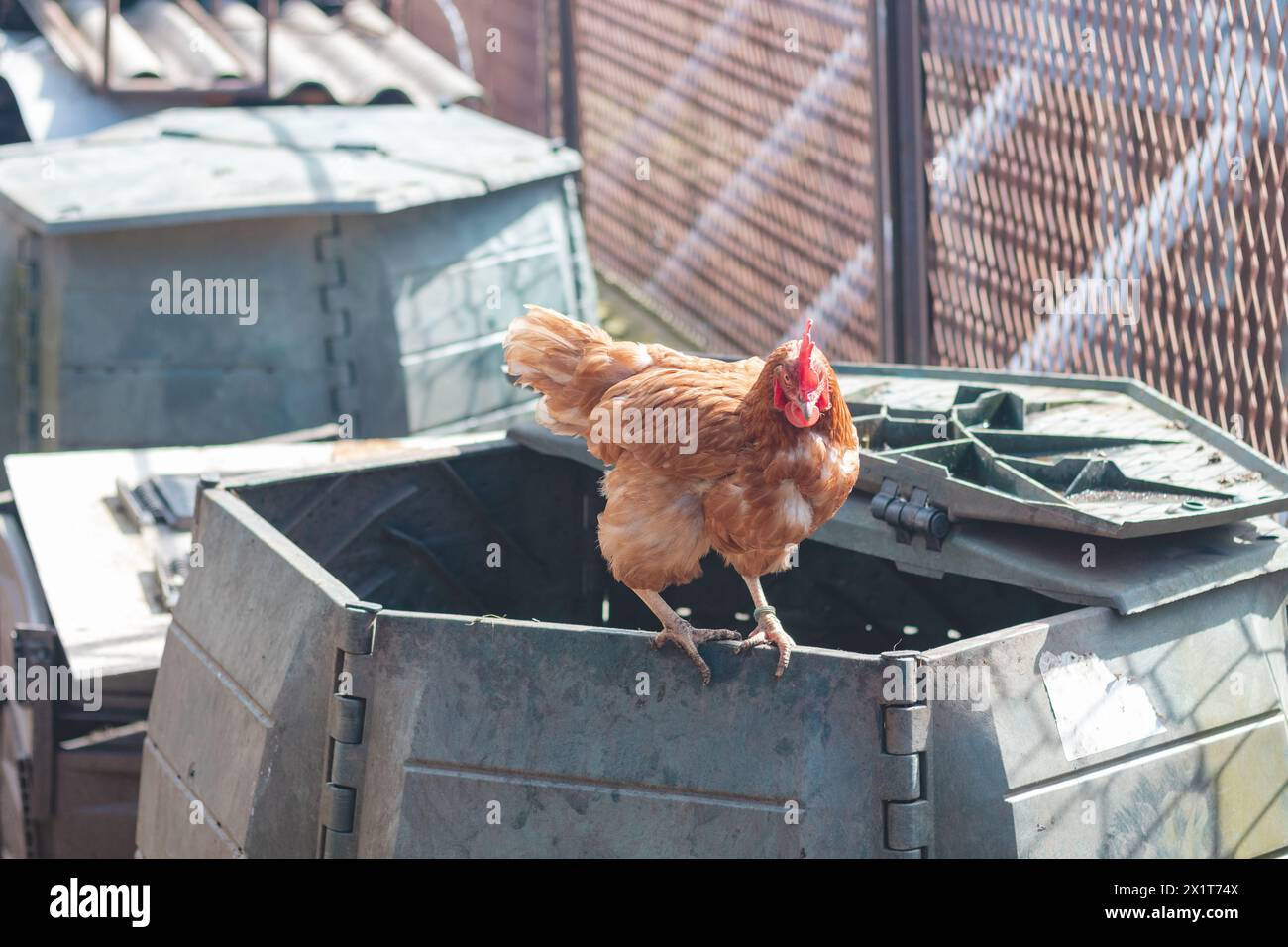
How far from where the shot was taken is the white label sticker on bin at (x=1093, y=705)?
130 inches

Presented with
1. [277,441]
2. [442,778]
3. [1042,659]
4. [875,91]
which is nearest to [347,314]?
[277,441]

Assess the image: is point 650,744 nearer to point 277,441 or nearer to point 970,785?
point 970,785

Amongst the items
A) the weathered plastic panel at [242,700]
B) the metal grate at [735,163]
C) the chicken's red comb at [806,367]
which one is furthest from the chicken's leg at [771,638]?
the metal grate at [735,163]

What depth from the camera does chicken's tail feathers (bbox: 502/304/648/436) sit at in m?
3.98

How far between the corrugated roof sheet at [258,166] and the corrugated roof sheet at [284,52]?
0.31 metres

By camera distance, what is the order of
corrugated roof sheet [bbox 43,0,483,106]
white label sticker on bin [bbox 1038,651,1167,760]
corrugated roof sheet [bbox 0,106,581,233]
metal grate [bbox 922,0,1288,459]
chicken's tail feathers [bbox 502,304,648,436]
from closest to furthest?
white label sticker on bin [bbox 1038,651,1167,760] → chicken's tail feathers [bbox 502,304,648,436] → metal grate [bbox 922,0,1288,459] → corrugated roof sheet [bbox 0,106,581,233] → corrugated roof sheet [bbox 43,0,483,106]

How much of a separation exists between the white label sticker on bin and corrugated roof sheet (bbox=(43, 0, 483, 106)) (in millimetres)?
5810

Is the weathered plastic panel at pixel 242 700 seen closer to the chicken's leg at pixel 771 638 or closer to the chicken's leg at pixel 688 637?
the chicken's leg at pixel 688 637

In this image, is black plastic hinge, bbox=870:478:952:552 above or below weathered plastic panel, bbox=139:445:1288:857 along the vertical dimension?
above

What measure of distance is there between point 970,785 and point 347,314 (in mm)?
4002

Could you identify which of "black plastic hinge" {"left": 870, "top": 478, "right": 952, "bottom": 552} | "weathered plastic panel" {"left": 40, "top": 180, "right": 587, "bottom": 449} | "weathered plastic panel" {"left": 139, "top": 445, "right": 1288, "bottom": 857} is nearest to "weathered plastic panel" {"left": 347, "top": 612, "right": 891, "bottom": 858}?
"weathered plastic panel" {"left": 139, "top": 445, "right": 1288, "bottom": 857}

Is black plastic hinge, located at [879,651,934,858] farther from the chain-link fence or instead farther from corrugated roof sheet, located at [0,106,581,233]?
corrugated roof sheet, located at [0,106,581,233]

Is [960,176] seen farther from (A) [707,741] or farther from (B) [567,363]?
(A) [707,741]
